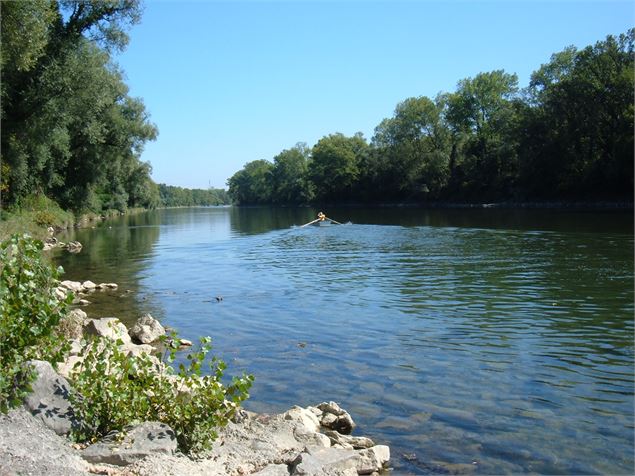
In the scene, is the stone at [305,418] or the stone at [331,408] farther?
the stone at [331,408]

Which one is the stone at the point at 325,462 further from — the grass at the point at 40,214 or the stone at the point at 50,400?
the grass at the point at 40,214

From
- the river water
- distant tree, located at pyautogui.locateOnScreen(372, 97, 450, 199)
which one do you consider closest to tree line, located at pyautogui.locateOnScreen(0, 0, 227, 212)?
the river water

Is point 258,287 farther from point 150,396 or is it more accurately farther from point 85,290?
point 150,396

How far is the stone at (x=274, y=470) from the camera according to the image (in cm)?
579

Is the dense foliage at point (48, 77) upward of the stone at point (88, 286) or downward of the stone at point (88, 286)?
upward

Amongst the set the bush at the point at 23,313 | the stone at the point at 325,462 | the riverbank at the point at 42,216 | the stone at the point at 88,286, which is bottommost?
the stone at the point at 325,462

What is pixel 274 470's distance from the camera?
Result: 5.90 meters

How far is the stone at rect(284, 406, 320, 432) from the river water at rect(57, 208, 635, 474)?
2.21ft

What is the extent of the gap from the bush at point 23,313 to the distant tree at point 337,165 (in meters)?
121

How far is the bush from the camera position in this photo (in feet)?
18.5

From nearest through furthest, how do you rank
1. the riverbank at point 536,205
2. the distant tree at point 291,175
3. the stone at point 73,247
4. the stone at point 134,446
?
the stone at point 134,446, the stone at point 73,247, the riverbank at point 536,205, the distant tree at point 291,175

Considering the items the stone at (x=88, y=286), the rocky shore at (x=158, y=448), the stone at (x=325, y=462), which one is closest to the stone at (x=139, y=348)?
the rocky shore at (x=158, y=448)

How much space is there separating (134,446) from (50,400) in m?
1.06

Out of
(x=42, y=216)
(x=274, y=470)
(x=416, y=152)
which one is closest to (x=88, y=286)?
(x=274, y=470)
